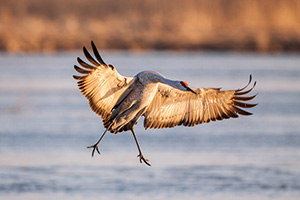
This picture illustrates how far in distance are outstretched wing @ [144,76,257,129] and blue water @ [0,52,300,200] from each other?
2243mm

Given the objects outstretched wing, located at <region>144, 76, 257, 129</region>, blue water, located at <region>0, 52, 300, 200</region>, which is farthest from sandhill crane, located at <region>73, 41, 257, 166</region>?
blue water, located at <region>0, 52, 300, 200</region>

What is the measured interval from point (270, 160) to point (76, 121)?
661 centimetres

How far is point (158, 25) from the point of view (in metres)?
44.3

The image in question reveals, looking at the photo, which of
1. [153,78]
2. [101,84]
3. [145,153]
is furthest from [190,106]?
[145,153]

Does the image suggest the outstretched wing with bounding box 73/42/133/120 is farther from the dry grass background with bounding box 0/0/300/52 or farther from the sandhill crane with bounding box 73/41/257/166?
the dry grass background with bounding box 0/0/300/52

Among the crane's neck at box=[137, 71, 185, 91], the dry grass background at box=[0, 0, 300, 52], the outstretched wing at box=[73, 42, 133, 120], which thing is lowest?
the outstretched wing at box=[73, 42, 133, 120]

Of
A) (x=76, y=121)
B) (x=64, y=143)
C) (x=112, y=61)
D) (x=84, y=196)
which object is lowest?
(x=84, y=196)

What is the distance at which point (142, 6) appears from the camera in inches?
1937

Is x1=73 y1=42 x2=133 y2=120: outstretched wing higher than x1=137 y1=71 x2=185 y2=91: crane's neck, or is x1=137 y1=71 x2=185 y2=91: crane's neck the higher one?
x1=137 y1=71 x2=185 y2=91: crane's neck

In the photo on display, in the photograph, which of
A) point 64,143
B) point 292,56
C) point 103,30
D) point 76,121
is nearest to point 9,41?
point 103,30

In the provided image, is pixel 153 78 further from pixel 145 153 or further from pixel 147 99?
pixel 145 153

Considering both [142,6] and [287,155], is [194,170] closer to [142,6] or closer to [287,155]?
[287,155]

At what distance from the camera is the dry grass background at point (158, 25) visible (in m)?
41.8

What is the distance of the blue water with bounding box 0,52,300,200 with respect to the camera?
1356 cm
